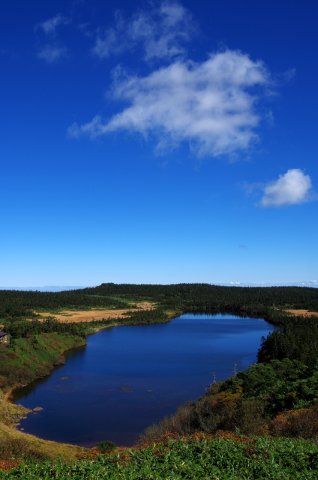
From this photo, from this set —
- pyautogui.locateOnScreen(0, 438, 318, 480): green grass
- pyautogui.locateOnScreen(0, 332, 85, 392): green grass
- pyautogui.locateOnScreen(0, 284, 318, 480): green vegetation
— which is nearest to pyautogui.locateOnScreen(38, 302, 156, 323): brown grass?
pyautogui.locateOnScreen(0, 332, 85, 392): green grass

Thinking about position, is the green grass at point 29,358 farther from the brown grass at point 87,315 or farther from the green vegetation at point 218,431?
the brown grass at point 87,315

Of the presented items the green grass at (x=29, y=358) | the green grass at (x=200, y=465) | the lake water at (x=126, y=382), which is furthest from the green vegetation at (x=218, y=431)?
the lake water at (x=126, y=382)

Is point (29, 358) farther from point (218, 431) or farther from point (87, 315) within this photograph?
point (87, 315)

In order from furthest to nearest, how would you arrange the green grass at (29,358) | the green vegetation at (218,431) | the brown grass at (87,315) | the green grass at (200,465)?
the brown grass at (87,315)
the green grass at (29,358)
the green vegetation at (218,431)
the green grass at (200,465)

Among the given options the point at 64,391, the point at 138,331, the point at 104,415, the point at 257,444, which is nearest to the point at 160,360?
the point at 64,391

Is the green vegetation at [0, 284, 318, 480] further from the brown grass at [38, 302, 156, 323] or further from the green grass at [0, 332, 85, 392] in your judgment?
the brown grass at [38, 302, 156, 323]

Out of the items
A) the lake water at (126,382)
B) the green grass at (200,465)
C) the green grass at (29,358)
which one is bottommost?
the lake water at (126,382)
